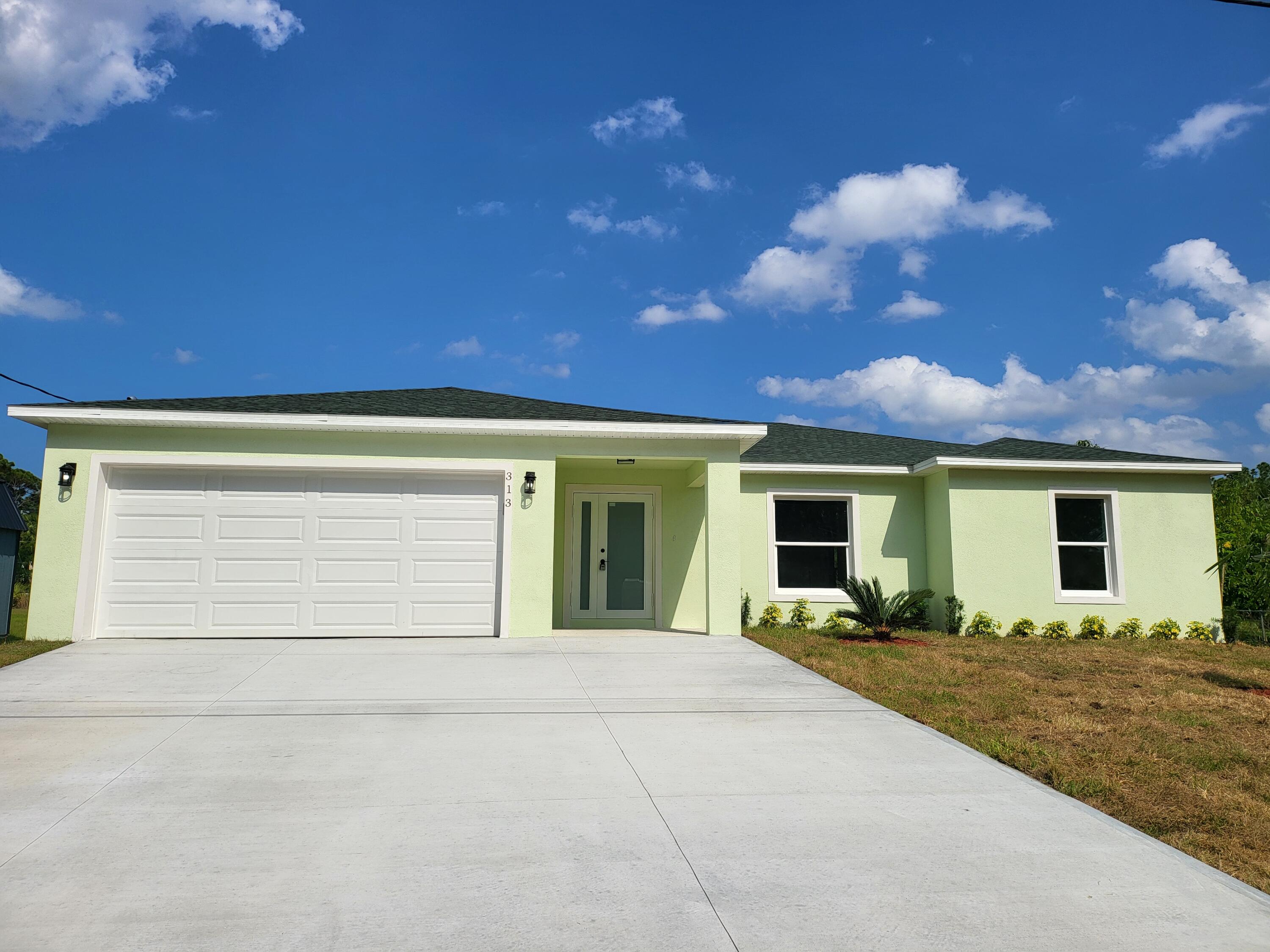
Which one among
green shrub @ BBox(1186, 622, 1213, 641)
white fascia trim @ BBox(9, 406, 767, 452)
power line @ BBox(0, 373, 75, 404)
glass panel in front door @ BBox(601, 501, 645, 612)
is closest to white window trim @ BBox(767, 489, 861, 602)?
glass panel in front door @ BBox(601, 501, 645, 612)

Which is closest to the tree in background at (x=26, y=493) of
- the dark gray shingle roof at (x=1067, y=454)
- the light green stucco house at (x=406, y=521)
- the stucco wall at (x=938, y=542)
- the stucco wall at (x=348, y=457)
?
the stucco wall at (x=348, y=457)

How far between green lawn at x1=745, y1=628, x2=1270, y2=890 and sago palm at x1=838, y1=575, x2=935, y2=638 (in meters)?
0.41

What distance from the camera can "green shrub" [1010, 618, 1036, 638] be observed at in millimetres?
13156

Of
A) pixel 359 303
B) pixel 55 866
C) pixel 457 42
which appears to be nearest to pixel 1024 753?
pixel 55 866

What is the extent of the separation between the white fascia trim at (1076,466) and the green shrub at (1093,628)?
8.68 ft

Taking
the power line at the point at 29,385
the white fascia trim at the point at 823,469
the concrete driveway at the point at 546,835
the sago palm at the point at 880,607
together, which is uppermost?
the power line at the point at 29,385

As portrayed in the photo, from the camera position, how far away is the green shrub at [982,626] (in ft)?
42.8

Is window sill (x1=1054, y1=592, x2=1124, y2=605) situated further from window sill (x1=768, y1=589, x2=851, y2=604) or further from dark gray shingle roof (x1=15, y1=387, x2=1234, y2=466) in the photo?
window sill (x1=768, y1=589, x2=851, y2=604)

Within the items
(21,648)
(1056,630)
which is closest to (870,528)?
(1056,630)

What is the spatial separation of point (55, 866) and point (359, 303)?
74.3 ft

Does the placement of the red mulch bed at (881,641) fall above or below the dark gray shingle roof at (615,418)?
below

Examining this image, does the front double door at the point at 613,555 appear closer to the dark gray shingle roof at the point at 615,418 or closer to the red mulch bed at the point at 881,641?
the dark gray shingle roof at the point at 615,418

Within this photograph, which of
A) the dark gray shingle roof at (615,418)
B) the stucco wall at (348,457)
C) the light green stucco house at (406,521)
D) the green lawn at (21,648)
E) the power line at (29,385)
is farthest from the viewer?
the power line at (29,385)

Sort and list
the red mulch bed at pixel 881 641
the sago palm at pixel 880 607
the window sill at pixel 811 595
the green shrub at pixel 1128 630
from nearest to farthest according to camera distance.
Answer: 1. the red mulch bed at pixel 881 641
2. the sago palm at pixel 880 607
3. the green shrub at pixel 1128 630
4. the window sill at pixel 811 595
